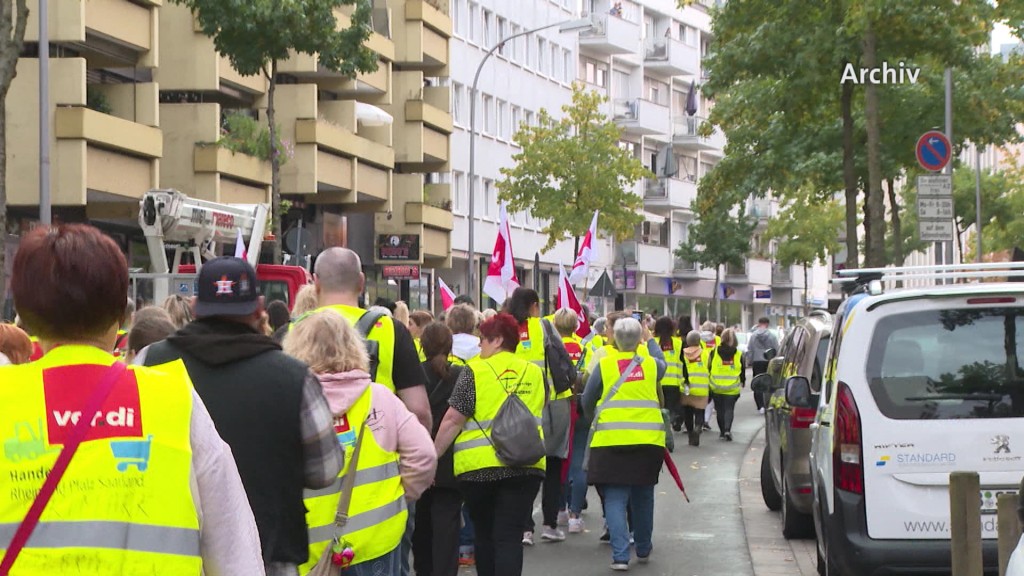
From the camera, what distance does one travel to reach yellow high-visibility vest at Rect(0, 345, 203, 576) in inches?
130

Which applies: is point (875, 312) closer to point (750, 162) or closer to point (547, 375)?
point (547, 375)

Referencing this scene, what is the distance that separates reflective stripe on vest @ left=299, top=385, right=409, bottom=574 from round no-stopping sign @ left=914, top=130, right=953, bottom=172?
1526 centimetres

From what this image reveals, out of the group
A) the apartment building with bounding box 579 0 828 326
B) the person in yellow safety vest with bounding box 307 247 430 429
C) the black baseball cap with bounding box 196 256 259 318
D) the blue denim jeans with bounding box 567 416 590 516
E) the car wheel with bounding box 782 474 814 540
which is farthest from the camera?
the apartment building with bounding box 579 0 828 326

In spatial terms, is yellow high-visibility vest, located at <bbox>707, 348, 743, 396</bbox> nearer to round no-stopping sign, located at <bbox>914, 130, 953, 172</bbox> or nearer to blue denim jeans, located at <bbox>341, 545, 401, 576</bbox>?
round no-stopping sign, located at <bbox>914, 130, 953, 172</bbox>

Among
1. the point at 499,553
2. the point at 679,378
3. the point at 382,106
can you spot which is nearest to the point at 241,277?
the point at 499,553

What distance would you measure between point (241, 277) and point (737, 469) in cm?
1644

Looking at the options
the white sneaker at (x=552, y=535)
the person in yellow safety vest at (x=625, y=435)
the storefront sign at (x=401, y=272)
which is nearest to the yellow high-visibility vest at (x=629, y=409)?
the person in yellow safety vest at (x=625, y=435)

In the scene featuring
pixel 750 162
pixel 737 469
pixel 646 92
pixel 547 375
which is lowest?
pixel 737 469

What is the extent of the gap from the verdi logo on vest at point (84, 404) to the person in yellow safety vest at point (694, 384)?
73.6 feet

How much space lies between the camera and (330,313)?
6.51 meters

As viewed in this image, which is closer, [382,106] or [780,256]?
[382,106]

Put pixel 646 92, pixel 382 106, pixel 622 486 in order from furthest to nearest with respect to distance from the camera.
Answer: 1. pixel 646 92
2. pixel 382 106
3. pixel 622 486

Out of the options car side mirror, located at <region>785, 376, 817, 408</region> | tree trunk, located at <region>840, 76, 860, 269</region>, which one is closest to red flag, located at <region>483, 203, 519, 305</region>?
tree trunk, located at <region>840, 76, 860, 269</region>

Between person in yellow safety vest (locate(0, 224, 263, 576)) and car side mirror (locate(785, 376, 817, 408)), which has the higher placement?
person in yellow safety vest (locate(0, 224, 263, 576))
